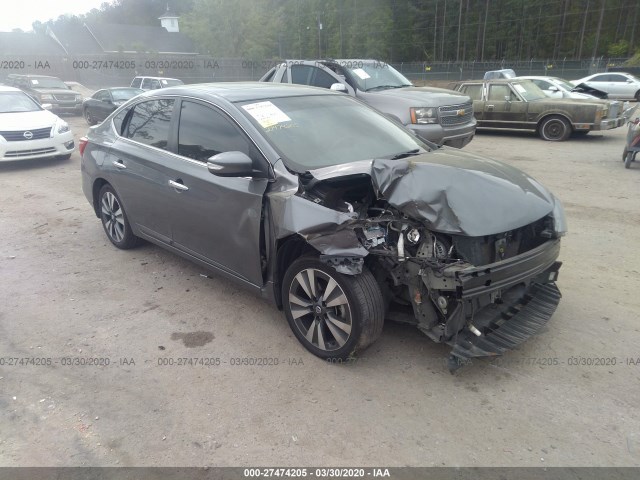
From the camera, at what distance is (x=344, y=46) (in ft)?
181

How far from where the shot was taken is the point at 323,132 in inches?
156

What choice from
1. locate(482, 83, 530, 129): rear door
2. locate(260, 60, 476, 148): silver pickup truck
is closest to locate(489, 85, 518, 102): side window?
locate(482, 83, 530, 129): rear door

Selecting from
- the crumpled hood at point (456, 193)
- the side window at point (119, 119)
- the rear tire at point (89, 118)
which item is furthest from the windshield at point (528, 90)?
the rear tire at point (89, 118)

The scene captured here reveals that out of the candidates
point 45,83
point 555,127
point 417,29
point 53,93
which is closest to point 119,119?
point 555,127

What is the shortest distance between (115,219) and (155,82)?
16250 mm

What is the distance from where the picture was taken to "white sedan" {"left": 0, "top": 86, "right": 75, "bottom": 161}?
9.77m

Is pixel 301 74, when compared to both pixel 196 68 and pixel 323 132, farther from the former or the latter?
pixel 196 68

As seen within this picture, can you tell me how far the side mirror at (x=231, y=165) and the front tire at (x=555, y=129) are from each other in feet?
36.7

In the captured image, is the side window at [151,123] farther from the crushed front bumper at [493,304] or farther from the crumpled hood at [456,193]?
the crushed front bumper at [493,304]

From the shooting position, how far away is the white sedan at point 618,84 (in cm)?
2249

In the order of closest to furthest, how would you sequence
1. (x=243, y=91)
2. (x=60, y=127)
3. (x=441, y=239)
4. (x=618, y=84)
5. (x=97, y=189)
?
(x=441, y=239) < (x=243, y=91) < (x=97, y=189) < (x=60, y=127) < (x=618, y=84)

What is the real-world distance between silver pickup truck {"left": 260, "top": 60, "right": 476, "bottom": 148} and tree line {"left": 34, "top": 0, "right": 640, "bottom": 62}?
40511 mm

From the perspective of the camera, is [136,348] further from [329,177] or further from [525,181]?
[525,181]

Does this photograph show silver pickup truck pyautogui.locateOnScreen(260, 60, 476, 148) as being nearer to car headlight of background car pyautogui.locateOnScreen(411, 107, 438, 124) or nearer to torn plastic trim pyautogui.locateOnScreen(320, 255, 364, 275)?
car headlight of background car pyautogui.locateOnScreen(411, 107, 438, 124)
